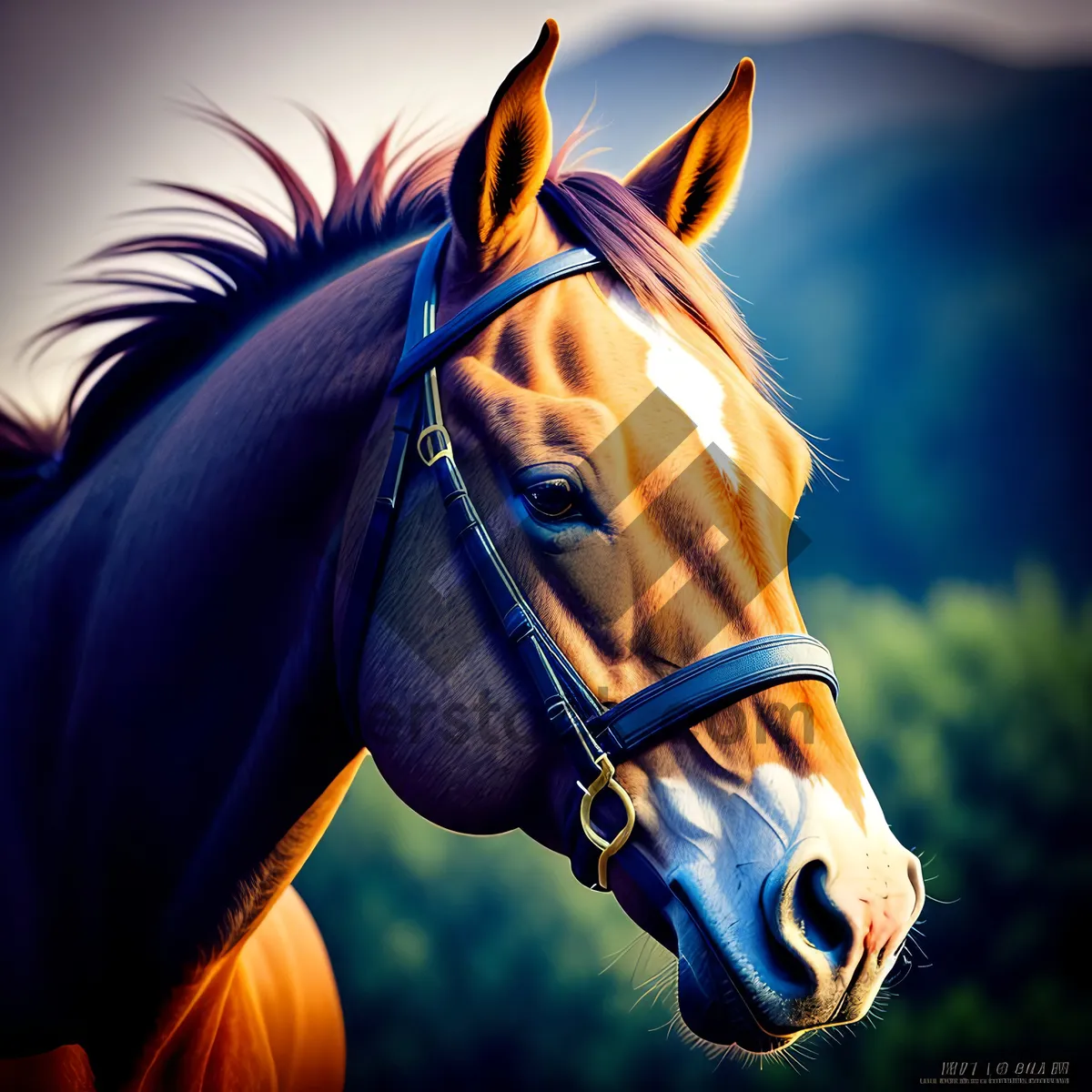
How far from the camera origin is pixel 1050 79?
348cm

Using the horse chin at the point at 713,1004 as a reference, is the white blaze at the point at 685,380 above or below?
above

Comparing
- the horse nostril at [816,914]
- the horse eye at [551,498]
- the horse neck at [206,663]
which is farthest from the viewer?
the horse neck at [206,663]

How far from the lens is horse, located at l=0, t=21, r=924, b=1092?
0.86m

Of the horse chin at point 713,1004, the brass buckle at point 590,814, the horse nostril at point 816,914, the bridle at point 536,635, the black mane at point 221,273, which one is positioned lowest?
the horse chin at point 713,1004

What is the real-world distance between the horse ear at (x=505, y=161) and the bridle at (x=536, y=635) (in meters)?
0.07

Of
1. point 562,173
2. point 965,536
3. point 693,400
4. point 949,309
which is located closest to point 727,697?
point 693,400

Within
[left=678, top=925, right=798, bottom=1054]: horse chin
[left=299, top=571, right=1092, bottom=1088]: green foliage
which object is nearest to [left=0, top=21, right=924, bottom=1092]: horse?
[left=678, top=925, right=798, bottom=1054]: horse chin

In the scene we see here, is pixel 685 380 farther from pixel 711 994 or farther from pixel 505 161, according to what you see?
pixel 711 994

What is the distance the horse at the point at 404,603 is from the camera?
860 millimetres

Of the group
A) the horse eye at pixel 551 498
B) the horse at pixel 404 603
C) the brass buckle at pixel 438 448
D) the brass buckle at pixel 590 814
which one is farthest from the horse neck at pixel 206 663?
the brass buckle at pixel 590 814

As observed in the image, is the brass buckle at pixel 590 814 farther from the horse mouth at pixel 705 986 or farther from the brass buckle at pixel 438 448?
the brass buckle at pixel 438 448

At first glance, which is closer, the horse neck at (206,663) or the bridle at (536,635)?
the bridle at (536,635)

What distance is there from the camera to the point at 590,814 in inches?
35.9

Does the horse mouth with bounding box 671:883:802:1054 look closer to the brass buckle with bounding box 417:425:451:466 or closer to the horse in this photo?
the horse
